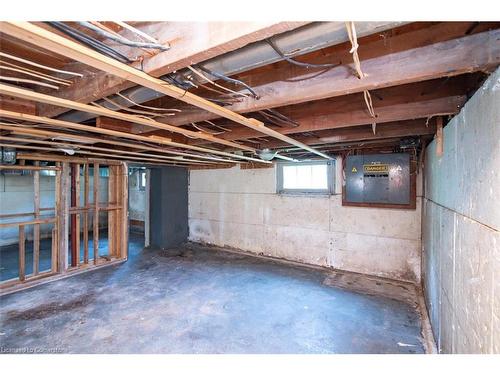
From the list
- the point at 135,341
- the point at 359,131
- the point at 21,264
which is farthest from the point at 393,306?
the point at 21,264

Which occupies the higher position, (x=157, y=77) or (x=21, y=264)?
(x=157, y=77)

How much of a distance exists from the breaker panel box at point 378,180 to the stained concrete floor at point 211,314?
1.24m

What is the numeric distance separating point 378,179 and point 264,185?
6.89 feet

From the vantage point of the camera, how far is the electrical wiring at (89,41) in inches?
32.3

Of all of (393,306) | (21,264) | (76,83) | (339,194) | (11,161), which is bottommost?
(393,306)

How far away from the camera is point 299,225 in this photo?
4.62 metres

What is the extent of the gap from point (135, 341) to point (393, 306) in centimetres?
288

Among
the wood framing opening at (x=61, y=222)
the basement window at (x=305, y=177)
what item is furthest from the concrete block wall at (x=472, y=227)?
the wood framing opening at (x=61, y=222)

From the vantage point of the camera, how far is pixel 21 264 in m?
3.50

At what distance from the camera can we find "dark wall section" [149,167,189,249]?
18.2 feet

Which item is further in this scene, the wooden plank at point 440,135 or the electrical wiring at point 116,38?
the wooden plank at point 440,135

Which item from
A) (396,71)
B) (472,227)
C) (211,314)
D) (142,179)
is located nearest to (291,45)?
(396,71)

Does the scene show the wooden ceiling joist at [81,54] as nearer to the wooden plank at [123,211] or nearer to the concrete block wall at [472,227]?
the concrete block wall at [472,227]

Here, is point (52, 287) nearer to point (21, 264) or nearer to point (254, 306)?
point (21, 264)
